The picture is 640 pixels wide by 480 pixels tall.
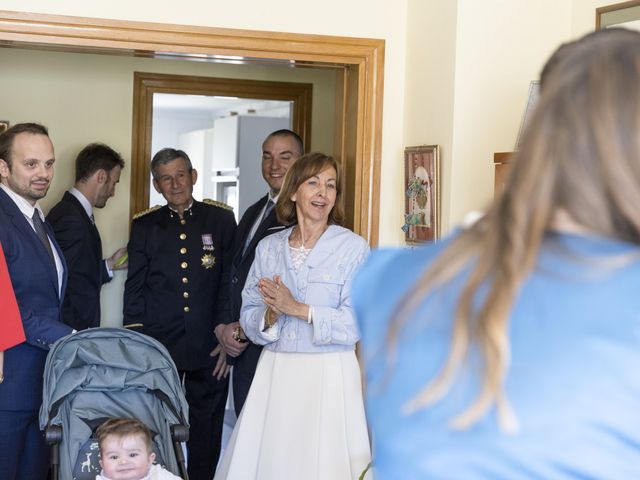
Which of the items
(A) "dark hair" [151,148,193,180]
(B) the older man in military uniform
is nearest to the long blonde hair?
(B) the older man in military uniform

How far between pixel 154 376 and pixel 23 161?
1000 mm

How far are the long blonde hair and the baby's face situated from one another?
Answer: 2360 millimetres

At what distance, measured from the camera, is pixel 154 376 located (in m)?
3.43

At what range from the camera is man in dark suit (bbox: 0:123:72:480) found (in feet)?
11.7

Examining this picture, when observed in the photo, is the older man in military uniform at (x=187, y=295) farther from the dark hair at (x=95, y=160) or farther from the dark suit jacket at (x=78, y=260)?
the dark hair at (x=95, y=160)

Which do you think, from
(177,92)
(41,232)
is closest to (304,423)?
(41,232)

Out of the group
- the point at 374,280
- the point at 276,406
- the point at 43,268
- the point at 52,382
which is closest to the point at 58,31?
the point at 43,268

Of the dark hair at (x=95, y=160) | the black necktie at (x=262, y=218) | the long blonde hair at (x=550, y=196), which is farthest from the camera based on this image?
the dark hair at (x=95, y=160)

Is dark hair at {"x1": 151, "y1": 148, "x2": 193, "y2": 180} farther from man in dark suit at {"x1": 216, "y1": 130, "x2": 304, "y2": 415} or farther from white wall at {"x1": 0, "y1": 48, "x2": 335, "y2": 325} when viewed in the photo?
white wall at {"x1": 0, "y1": 48, "x2": 335, "y2": 325}

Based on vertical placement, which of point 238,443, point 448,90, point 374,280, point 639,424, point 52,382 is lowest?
point 238,443

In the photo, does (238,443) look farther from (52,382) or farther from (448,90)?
(448,90)

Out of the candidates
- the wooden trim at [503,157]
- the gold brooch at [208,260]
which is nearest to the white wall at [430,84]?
the wooden trim at [503,157]

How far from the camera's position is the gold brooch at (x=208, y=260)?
4645mm

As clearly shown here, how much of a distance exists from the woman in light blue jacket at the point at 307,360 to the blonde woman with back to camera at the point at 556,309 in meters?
2.35
